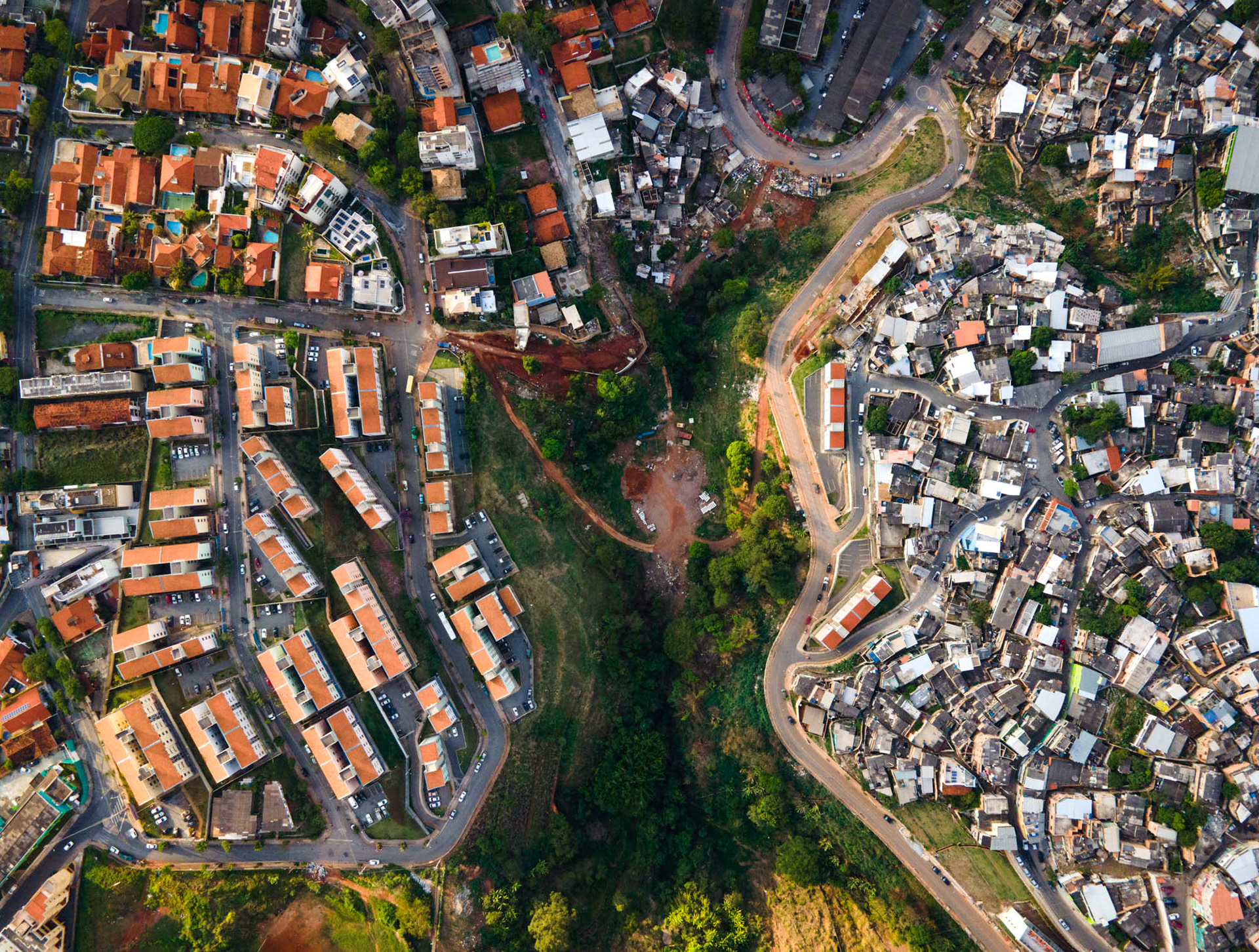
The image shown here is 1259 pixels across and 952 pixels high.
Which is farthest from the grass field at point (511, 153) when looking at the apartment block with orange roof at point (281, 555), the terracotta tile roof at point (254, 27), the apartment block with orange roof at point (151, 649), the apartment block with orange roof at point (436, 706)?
the apartment block with orange roof at point (151, 649)

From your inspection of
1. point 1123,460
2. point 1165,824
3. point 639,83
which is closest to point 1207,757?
point 1165,824

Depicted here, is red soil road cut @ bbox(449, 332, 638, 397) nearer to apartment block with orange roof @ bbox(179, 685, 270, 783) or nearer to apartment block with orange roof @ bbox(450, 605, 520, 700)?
apartment block with orange roof @ bbox(450, 605, 520, 700)

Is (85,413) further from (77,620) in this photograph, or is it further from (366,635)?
(366,635)

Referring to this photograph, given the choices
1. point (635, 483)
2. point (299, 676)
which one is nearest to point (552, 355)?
point (635, 483)

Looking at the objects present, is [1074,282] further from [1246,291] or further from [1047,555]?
[1047,555]

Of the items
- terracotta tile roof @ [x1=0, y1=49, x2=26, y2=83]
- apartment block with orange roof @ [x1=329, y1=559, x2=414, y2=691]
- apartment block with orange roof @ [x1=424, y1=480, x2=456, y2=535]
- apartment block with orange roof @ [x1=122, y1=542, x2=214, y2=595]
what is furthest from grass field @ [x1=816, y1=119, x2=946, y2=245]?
terracotta tile roof @ [x1=0, y1=49, x2=26, y2=83]
